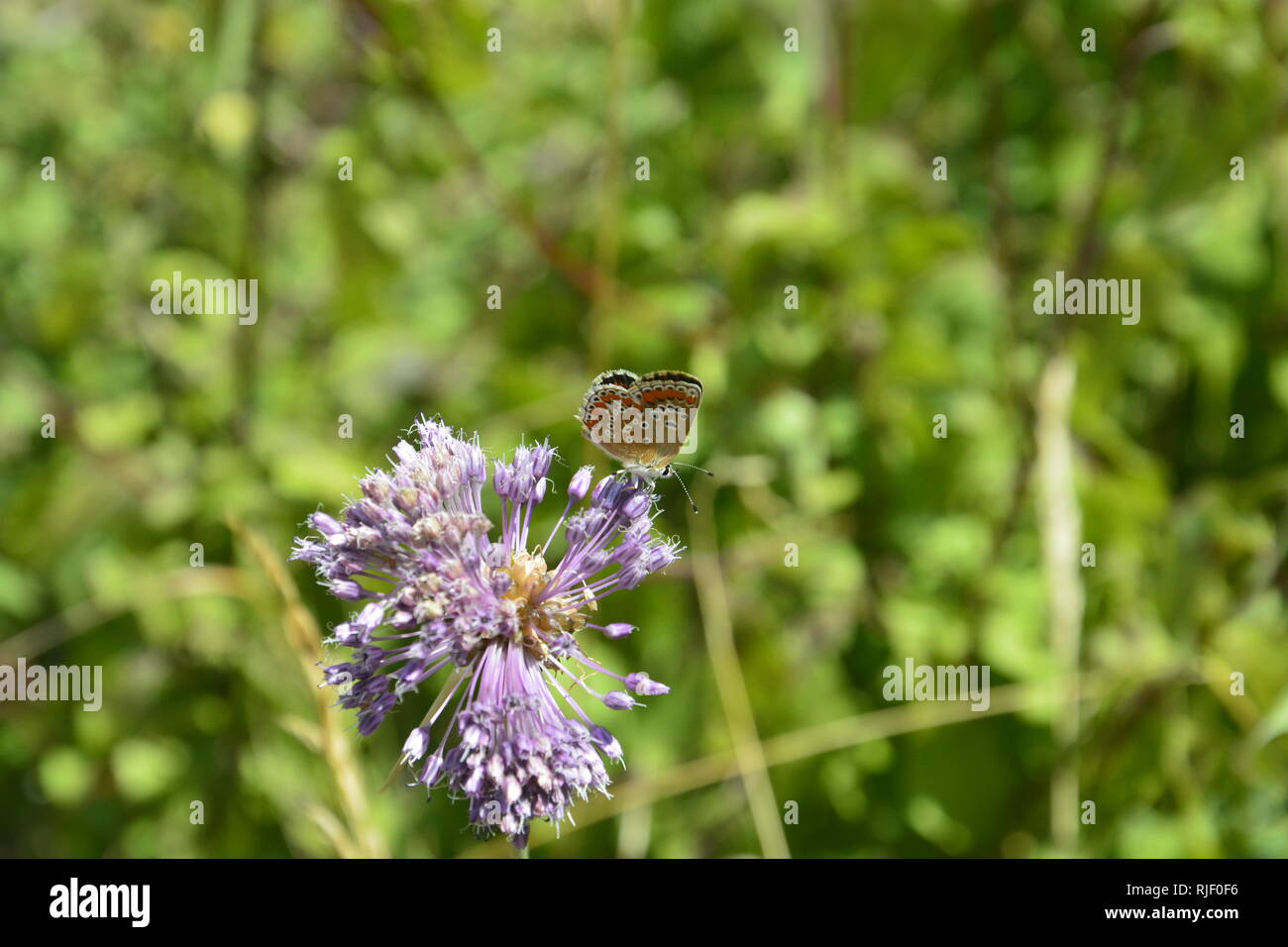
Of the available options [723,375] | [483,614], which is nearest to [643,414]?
[483,614]

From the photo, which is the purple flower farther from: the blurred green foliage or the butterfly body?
the blurred green foliage

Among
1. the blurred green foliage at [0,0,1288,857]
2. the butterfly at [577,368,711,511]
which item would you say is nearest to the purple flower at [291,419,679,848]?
the butterfly at [577,368,711,511]

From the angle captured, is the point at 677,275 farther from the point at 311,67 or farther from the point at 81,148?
the point at 81,148

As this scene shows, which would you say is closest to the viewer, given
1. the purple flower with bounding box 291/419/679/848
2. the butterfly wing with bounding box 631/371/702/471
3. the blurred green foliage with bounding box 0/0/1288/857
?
the purple flower with bounding box 291/419/679/848

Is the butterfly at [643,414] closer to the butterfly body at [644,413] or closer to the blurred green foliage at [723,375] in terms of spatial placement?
the butterfly body at [644,413]

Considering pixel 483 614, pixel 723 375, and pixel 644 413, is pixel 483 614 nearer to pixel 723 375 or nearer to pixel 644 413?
pixel 644 413

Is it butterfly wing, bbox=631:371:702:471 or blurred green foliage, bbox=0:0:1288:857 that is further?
blurred green foliage, bbox=0:0:1288:857
